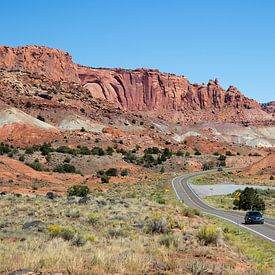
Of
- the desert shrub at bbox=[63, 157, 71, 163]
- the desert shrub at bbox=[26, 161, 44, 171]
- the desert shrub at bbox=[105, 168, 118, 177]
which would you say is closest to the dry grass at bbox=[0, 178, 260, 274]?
the desert shrub at bbox=[26, 161, 44, 171]

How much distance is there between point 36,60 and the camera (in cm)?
18388

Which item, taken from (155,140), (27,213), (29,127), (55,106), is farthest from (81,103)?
(27,213)

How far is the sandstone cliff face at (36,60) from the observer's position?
17912 centimetres

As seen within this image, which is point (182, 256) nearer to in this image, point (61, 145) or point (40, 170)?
point (40, 170)

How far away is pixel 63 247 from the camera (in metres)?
13.1

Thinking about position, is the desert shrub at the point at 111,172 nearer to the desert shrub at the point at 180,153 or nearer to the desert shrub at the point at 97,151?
the desert shrub at the point at 97,151

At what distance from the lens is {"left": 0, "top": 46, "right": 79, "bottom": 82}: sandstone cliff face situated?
179125mm

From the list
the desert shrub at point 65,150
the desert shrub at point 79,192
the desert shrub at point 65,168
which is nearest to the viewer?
the desert shrub at point 79,192

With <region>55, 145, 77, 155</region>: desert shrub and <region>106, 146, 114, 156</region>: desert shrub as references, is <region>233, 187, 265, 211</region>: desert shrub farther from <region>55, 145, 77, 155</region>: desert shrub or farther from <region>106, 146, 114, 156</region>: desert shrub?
<region>106, 146, 114, 156</region>: desert shrub

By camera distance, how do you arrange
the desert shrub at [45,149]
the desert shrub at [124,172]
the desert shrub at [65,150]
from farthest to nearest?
the desert shrub at [65,150], the desert shrub at [45,149], the desert shrub at [124,172]

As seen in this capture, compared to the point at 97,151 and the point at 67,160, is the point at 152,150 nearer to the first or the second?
the point at 97,151

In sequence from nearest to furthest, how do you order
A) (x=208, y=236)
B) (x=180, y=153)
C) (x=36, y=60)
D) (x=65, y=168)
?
(x=208, y=236)
(x=65, y=168)
(x=180, y=153)
(x=36, y=60)

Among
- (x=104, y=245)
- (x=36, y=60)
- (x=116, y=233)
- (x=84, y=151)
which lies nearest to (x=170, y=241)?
(x=104, y=245)

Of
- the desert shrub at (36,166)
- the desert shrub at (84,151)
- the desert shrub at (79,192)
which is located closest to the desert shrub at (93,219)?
the desert shrub at (79,192)
